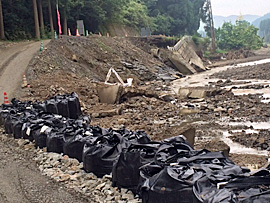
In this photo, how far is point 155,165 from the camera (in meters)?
4.81

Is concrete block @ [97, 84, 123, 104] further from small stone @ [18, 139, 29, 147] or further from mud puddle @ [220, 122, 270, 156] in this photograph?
small stone @ [18, 139, 29, 147]

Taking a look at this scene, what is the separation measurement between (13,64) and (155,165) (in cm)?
1820

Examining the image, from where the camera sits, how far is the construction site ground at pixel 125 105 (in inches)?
274

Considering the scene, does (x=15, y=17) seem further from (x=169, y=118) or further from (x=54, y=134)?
(x=54, y=134)

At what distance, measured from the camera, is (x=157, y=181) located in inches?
174

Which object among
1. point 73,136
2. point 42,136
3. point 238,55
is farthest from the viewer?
point 238,55

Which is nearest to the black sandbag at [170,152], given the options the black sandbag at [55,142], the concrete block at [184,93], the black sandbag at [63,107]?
the black sandbag at [55,142]

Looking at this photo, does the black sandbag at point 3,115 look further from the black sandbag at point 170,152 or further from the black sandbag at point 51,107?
the black sandbag at point 170,152

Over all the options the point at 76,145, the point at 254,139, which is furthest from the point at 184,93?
the point at 76,145

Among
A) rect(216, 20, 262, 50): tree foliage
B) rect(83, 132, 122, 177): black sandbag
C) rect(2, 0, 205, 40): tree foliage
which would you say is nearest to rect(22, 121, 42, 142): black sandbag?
rect(83, 132, 122, 177): black sandbag

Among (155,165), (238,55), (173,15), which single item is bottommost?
(238,55)

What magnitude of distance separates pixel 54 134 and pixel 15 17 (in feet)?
86.4

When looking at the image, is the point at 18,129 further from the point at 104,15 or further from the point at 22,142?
the point at 104,15

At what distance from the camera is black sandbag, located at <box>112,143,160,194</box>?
5.39m
